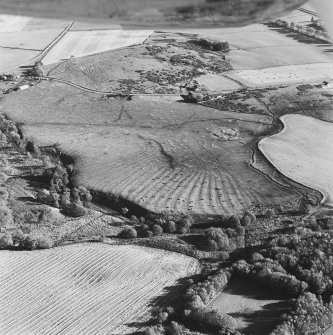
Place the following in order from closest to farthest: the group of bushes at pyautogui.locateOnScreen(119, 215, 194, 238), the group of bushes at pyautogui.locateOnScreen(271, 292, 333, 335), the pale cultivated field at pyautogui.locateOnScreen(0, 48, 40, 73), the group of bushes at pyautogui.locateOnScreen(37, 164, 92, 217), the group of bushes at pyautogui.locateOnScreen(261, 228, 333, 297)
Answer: the group of bushes at pyautogui.locateOnScreen(271, 292, 333, 335) < the group of bushes at pyautogui.locateOnScreen(261, 228, 333, 297) < the group of bushes at pyautogui.locateOnScreen(119, 215, 194, 238) < the group of bushes at pyautogui.locateOnScreen(37, 164, 92, 217) < the pale cultivated field at pyautogui.locateOnScreen(0, 48, 40, 73)

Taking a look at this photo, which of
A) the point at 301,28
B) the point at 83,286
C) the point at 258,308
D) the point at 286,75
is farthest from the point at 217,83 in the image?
the point at 258,308

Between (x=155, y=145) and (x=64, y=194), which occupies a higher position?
(x=155, y=145)

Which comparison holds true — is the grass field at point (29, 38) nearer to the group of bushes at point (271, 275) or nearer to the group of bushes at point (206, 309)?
the group of bushes at point (271, 275)

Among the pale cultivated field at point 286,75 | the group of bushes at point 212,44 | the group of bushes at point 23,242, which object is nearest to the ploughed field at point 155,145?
the group of bushes at point 23,242

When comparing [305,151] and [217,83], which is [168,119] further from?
[305,151]

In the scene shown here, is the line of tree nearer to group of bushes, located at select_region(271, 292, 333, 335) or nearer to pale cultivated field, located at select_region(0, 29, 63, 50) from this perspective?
pale cultivated field, located at select_region(0, 29, 63, 50)

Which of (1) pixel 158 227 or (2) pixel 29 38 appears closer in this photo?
(1) pixel 158 227

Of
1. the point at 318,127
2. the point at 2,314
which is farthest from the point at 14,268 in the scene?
the point at 318,127

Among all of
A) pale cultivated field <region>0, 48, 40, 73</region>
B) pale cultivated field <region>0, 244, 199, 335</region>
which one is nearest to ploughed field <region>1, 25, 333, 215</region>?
pale cultivated field <region>0, 48, 40, 73</region>
